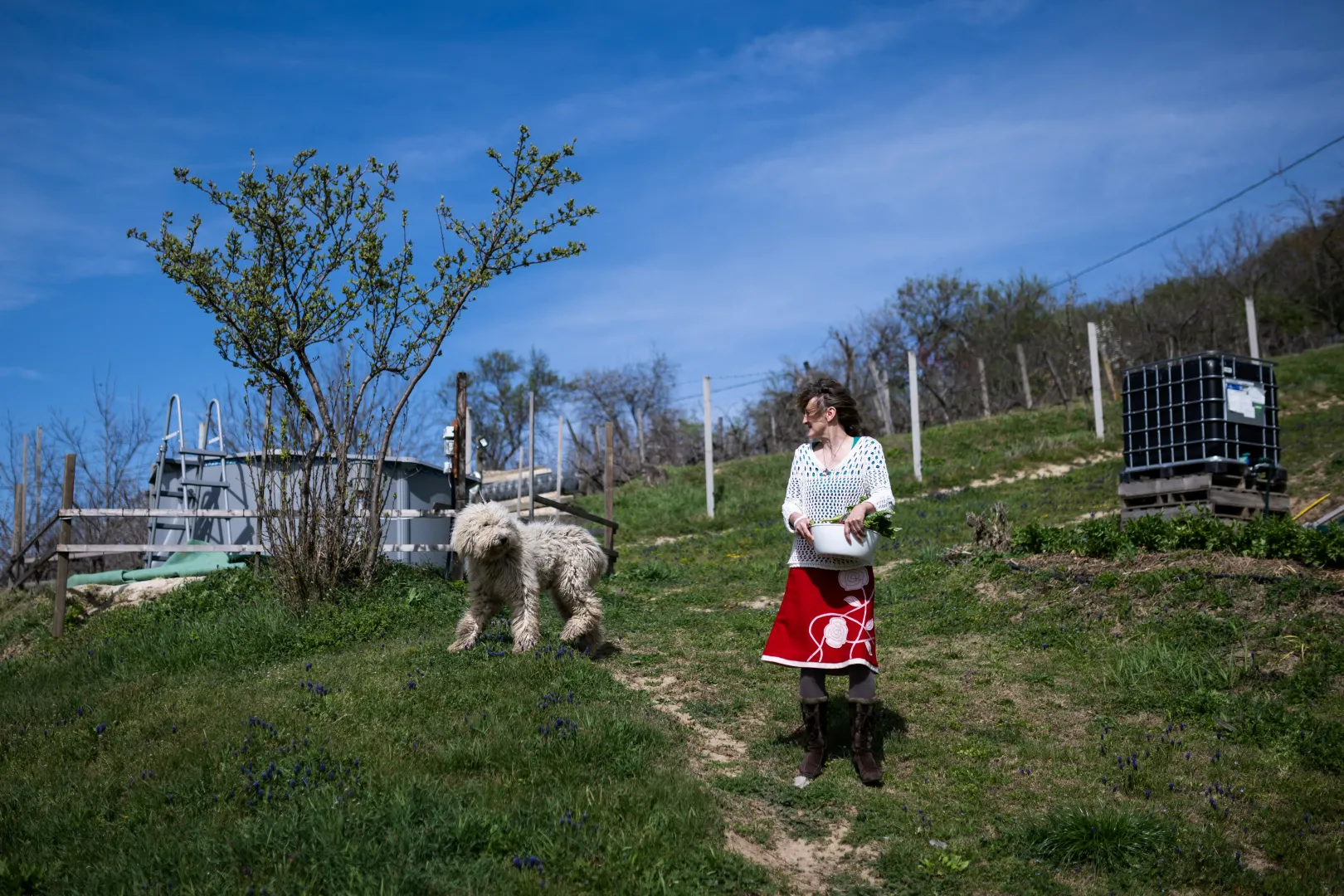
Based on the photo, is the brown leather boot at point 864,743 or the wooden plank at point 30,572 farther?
the wooden plank at point 30,572

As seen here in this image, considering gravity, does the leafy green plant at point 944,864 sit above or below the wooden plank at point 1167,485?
below

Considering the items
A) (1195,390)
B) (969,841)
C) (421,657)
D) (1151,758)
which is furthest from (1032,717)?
(1195,390)

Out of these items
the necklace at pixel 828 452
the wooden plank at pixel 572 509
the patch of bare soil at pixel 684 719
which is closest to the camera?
the necklace at pixel 828 452

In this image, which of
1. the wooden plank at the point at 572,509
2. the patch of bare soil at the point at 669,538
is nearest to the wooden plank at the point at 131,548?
the wooden plank at the point at 572,509

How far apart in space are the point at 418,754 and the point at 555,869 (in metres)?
1.51

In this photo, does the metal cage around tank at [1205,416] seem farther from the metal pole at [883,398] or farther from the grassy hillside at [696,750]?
the metal pole at [883,398]

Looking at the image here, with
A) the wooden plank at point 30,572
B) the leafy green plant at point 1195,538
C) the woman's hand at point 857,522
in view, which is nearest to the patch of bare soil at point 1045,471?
the leafy green plant at point 1195,538

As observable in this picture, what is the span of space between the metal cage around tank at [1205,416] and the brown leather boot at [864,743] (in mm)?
8591

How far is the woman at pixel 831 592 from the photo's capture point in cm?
548

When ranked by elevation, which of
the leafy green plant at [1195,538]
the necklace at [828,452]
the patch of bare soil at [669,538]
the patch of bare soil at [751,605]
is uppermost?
the necklace at [828,452]

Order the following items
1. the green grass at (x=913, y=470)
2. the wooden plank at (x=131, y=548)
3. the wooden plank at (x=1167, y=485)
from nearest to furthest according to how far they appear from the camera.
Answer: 1. the wooden plank at (x=131, y=548)
2. the wooden plank at (x=1167, y=485)
3. the green grass at (x=913, y=470)

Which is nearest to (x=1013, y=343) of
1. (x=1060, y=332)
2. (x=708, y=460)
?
(x=1060, y=332)

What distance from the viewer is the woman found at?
548cm

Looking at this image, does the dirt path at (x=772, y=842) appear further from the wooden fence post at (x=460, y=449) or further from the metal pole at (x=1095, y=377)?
the metal pole at (x=1095, y=377)
